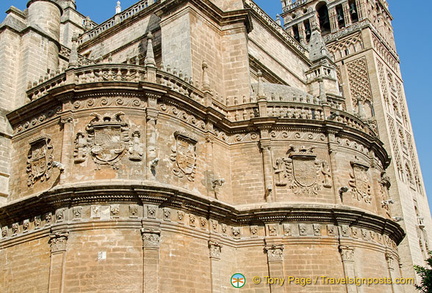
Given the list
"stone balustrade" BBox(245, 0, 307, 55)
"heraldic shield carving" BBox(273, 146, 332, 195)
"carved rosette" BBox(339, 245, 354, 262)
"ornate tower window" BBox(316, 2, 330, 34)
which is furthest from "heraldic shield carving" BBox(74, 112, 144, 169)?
"ornate tower window" BBox(316, 2, 330, 34)

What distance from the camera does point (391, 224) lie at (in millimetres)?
18344

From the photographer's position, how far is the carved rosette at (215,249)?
14.7 metres

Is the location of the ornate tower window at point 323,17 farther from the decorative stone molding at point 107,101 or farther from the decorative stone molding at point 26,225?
the decorative stone molding at point 26,225

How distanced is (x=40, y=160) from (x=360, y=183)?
10.5 m

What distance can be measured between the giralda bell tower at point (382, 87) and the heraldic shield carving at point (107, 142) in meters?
17.7

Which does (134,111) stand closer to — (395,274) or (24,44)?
(24,44)

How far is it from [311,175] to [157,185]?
18.6ft

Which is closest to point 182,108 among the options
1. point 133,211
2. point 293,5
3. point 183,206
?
point 183,206

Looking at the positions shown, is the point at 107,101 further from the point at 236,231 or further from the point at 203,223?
the point at 236,231

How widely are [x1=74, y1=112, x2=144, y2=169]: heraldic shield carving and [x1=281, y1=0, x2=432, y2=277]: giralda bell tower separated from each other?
57.9 ft

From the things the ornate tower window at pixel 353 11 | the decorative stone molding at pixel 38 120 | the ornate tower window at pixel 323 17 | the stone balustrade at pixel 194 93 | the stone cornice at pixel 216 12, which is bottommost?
the decorative stone molding at pixel 38 120

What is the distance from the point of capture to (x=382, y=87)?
1294 inches

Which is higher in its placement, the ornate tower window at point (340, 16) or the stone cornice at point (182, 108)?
the ornate tower window at point (340, 16)

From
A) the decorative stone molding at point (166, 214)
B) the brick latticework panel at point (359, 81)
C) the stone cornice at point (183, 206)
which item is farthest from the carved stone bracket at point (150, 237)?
the brick latticework panel at point (359, 81)
